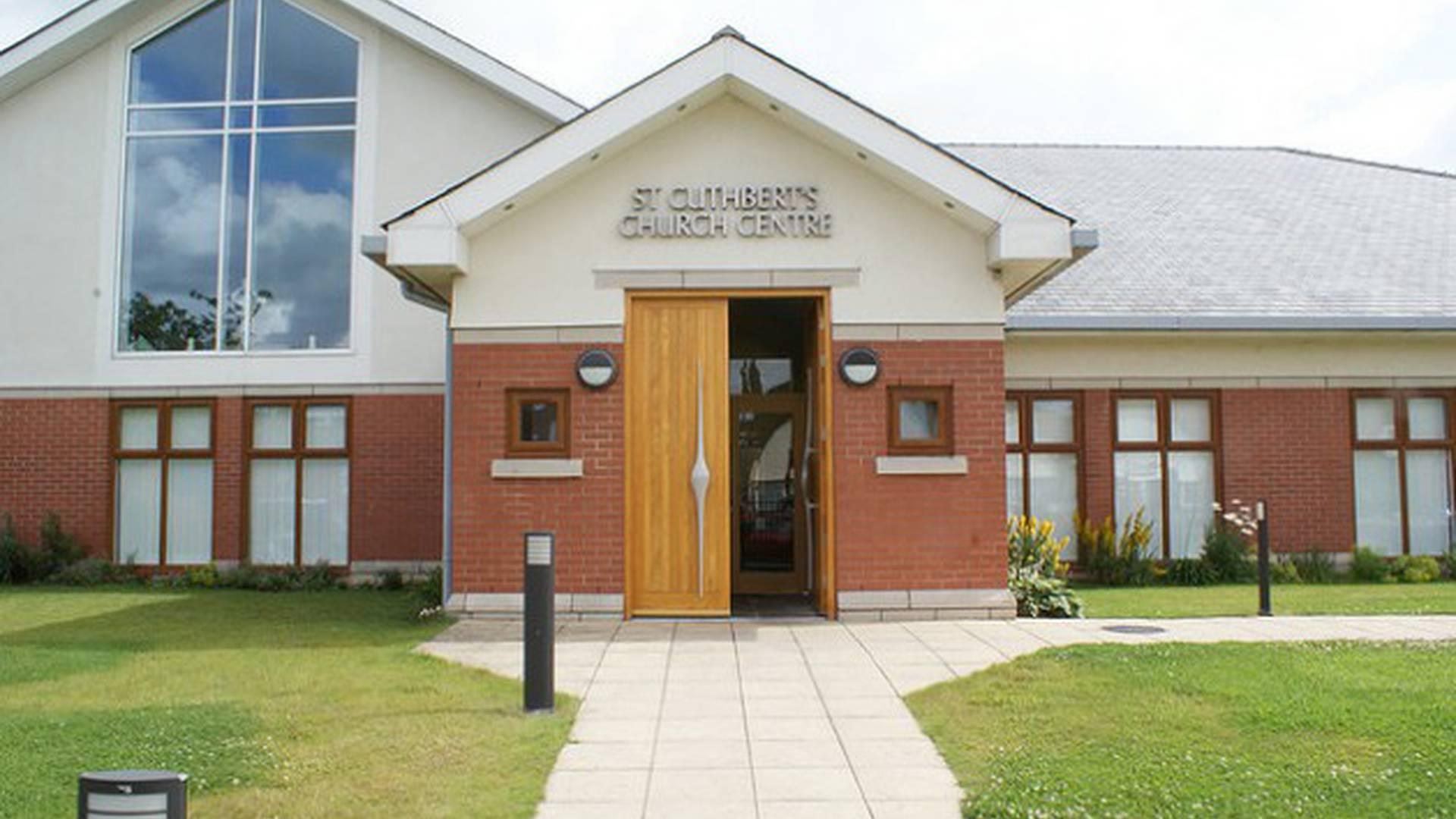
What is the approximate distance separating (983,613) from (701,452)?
3033mm

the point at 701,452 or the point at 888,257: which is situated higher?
the point at 888,257

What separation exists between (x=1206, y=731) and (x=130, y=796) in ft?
17.2

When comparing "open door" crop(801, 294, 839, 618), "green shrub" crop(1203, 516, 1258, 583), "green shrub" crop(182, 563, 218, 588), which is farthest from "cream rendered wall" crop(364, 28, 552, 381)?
"green shrub" crop(1203, 516, 1258, 583)

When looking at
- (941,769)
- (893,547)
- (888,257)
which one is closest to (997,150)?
(888,257)

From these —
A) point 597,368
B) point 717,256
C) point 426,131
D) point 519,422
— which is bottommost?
point 519,422

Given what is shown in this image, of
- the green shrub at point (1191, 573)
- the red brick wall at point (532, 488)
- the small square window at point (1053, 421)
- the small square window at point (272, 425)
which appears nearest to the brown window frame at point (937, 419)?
the red brick wall at point (532, 488)

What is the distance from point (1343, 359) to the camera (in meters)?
14.8

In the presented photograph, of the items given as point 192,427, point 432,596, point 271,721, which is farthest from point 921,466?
point 192,427

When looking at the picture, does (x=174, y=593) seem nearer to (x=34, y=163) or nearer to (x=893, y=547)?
(x=34, y=163)

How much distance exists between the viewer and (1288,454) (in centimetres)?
1475

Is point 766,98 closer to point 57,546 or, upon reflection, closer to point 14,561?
point 57,546

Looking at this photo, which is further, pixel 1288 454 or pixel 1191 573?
pixel 1288 454

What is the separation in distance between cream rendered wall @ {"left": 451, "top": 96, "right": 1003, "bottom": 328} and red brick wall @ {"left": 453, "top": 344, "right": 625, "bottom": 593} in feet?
1.46

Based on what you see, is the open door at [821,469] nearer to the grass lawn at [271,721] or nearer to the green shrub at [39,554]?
the grass lawn at [271,721]
